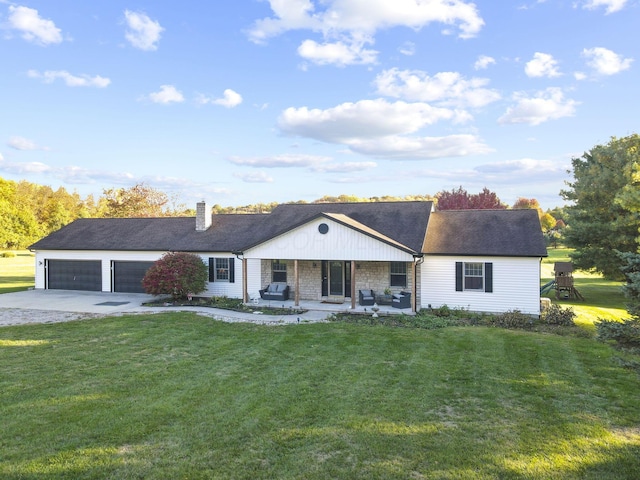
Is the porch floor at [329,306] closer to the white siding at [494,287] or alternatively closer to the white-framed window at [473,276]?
the white siding at [494,287]

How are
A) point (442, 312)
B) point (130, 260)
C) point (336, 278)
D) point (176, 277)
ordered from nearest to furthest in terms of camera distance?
point (442, 312), point (176, 277), point (336, 278), point (130, 260)

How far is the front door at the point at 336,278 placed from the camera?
1900cm

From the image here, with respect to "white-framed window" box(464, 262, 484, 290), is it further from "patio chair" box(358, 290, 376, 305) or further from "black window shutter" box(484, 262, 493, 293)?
"patio chair" box(358, 290, 376, 305)

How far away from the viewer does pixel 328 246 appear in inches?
678

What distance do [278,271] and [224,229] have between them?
4845 millimetres

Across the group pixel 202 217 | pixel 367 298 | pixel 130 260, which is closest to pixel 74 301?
pixel 130 260

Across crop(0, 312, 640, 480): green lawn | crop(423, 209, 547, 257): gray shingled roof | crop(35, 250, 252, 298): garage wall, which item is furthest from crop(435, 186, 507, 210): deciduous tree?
crop(0, 312, 640, 480): green lawn

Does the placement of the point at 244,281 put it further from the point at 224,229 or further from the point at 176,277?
the point at 224,229

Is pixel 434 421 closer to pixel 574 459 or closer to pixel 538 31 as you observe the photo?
pixel 574 459

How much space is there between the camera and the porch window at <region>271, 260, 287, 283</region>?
2003 cm

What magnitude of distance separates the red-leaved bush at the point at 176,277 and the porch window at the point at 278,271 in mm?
3569

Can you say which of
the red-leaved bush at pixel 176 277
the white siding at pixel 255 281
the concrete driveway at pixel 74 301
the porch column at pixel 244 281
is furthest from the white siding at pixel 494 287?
the concrete driveway at pixel 74 301

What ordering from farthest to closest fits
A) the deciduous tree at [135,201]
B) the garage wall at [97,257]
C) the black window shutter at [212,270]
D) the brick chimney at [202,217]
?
the deciduous tree at [135,201]
the brick chimney at [202,217]
the garage wall at [97,257]
the black window shutter at [212,270]

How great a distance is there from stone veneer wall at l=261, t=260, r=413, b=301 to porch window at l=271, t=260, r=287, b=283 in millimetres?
198
